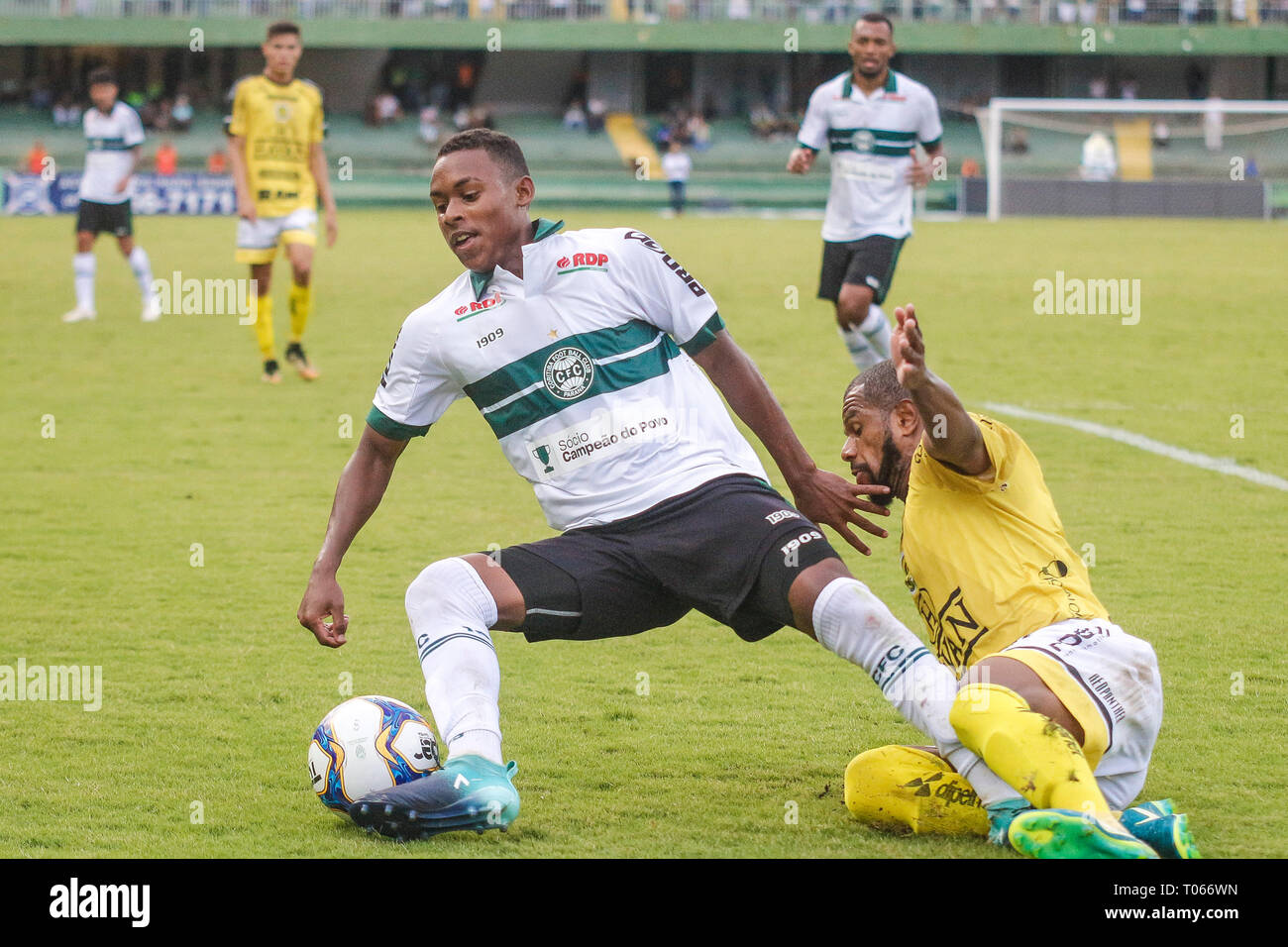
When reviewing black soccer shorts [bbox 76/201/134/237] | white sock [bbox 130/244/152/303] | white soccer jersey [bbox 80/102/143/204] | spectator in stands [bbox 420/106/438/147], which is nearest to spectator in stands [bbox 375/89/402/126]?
spectator in stands [bbox 420/106/438/147]

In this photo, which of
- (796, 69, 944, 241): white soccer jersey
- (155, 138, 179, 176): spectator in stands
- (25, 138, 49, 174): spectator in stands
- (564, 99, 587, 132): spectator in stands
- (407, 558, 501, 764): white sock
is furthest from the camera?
(564, 99, 587, 132): spectator in stands

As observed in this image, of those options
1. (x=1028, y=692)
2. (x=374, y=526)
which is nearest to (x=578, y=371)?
(x=1028, y=692)

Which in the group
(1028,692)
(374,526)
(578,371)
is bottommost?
(374,526)

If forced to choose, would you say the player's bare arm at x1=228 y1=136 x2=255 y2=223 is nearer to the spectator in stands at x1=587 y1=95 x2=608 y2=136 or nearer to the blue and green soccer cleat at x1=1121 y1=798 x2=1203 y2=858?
the blue and green soccer cleat at x1=1121 y1=798 x2=1203 y2=858

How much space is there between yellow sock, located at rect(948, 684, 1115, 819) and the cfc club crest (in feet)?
4.16

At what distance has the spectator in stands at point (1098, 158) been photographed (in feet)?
111

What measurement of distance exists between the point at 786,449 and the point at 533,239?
877mm

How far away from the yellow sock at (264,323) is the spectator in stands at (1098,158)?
82.3ft

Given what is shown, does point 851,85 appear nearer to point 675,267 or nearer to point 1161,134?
point 675,267

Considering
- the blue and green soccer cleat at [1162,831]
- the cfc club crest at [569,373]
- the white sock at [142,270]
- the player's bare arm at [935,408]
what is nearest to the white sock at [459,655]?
the cfc club crest at [569,373]

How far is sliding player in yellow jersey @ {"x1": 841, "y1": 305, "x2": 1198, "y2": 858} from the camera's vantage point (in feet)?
11.1

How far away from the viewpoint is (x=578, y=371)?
411 cm
